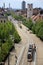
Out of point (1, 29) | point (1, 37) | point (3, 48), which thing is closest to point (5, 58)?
point (3, 48)

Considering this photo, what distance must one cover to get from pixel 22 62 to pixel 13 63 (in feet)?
3.51

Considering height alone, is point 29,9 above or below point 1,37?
below

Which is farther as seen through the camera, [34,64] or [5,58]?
[5,58]

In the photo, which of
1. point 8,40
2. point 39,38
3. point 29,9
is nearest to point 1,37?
point 8,40

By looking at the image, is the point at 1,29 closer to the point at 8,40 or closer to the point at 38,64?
the point at 8,40

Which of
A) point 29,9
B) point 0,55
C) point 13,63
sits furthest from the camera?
point 29,9

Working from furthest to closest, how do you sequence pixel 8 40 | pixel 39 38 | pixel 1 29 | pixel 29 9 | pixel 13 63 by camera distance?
pixel 29 9 → pixel 39 38 → pixel 1 29 → pixel 8 40 → pixel 13 63

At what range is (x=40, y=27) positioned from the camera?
2245 inches

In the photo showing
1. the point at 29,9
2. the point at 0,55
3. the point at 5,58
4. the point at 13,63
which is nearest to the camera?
the point at 0,55

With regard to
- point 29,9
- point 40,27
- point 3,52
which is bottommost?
point 29,9

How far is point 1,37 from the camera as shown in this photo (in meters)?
37.0

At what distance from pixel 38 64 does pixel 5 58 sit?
12.9 ft

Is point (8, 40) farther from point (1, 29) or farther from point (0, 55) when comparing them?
point (0, 55)

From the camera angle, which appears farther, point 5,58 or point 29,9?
point 29,9
